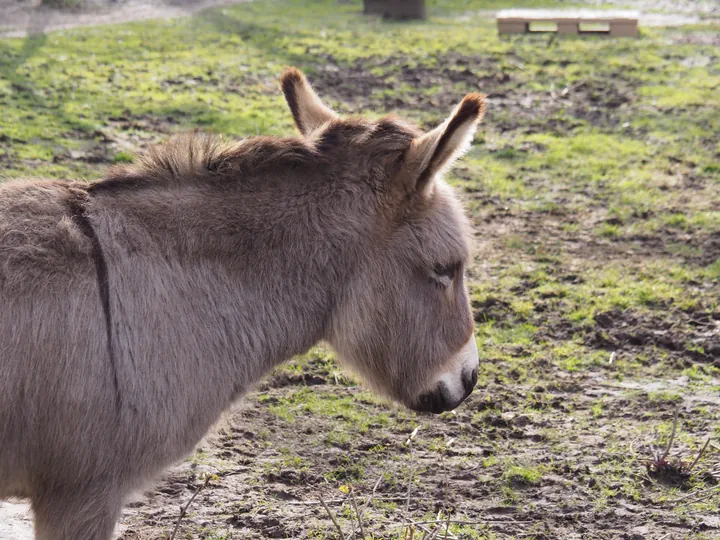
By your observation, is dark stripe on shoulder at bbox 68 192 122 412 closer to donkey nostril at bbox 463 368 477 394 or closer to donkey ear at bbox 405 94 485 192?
donkey ear at bbox 405 94 485 192

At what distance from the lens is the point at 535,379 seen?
17.7ft

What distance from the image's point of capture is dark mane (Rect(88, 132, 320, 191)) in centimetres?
328

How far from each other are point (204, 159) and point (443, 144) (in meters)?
0.90

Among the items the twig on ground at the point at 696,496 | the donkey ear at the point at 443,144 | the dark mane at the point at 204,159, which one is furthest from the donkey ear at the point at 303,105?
the twig on ground at the point at 696,496

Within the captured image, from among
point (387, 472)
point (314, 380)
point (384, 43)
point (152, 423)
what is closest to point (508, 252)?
point (314, 380)

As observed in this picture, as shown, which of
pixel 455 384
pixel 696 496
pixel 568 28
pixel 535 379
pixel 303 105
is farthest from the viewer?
pixel 568 28

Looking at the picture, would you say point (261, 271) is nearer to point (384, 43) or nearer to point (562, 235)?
point (562, 235)

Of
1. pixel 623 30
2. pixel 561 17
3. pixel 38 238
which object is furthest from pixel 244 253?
pixel 623 30

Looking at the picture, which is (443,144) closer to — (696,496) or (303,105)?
(303,105)

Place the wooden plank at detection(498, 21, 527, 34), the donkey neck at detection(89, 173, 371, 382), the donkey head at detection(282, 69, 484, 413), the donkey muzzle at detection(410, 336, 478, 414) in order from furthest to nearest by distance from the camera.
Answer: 1. the wooden plank at detection(498, 21, 527, 34)
2. the donkey muzzle at detection(410, 336, 478, 414)
3. the donkey head at detection(282, 69, 484, 413)
4. the donkey neck at detection(89, 173, 371, 382)

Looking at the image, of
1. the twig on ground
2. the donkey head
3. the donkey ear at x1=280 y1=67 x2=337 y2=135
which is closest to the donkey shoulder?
the donkey head

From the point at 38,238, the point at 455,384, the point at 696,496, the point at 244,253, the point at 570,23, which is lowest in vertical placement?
the point at 696,496

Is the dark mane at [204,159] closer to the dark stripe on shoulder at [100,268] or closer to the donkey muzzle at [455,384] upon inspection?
the dark stripe on shoulder at [100,268]

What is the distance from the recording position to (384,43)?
12.5 meters
